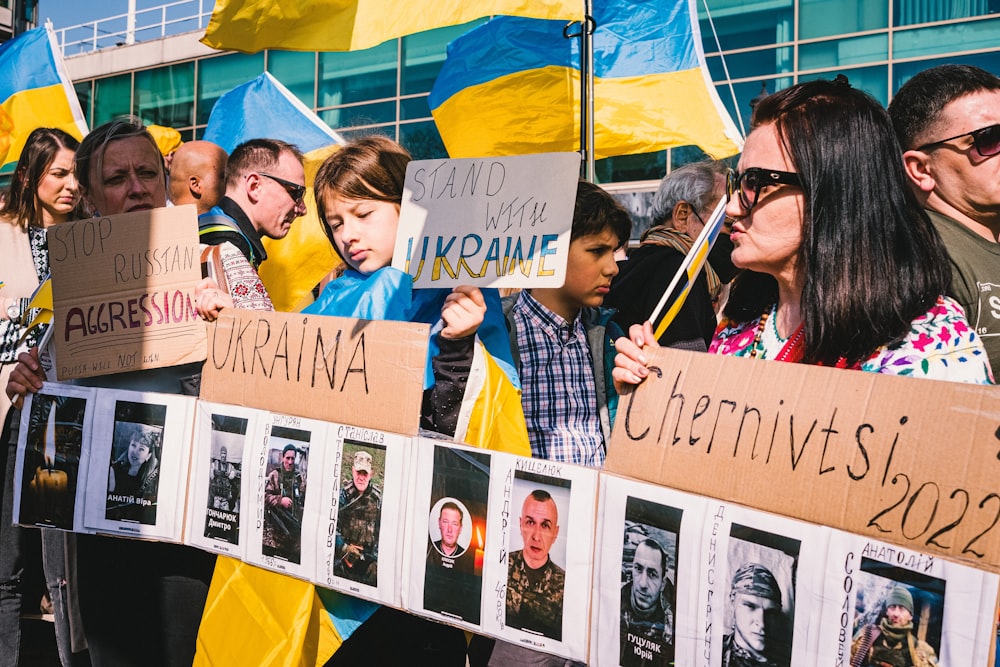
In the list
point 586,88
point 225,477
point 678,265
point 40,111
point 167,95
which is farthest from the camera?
point 167,95

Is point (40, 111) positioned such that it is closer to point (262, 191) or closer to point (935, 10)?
point (262, 191)

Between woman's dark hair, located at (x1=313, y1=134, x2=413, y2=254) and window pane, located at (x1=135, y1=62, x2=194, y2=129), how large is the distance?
63.8 ft

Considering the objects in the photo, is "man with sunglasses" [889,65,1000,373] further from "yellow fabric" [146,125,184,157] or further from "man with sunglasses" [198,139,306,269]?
"yellow fabric" [146,125,184,157]

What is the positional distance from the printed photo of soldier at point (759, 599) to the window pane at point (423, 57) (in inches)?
628

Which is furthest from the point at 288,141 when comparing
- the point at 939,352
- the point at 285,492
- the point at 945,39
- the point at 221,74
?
the point at 221,74

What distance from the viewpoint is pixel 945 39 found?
42.3ft

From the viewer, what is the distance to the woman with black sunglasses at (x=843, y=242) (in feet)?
4.66

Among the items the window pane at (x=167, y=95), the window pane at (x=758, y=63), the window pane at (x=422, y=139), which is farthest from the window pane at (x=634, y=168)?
the window pane at (x=167, y=95)

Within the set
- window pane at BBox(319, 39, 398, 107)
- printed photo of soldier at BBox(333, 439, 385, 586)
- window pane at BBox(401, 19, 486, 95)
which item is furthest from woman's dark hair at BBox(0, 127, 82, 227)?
window pane at BBox(319, 39, 398, 107)

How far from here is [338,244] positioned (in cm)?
236

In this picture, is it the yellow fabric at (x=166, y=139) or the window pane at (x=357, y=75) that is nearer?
the yellow fabric at (x=166, y=139)

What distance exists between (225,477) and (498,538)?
2.55 feet

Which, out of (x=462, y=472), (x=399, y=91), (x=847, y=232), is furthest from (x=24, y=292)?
(x=399, y=91)

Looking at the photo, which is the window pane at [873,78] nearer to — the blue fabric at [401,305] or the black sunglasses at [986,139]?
the black sunglasses at [986,139]
